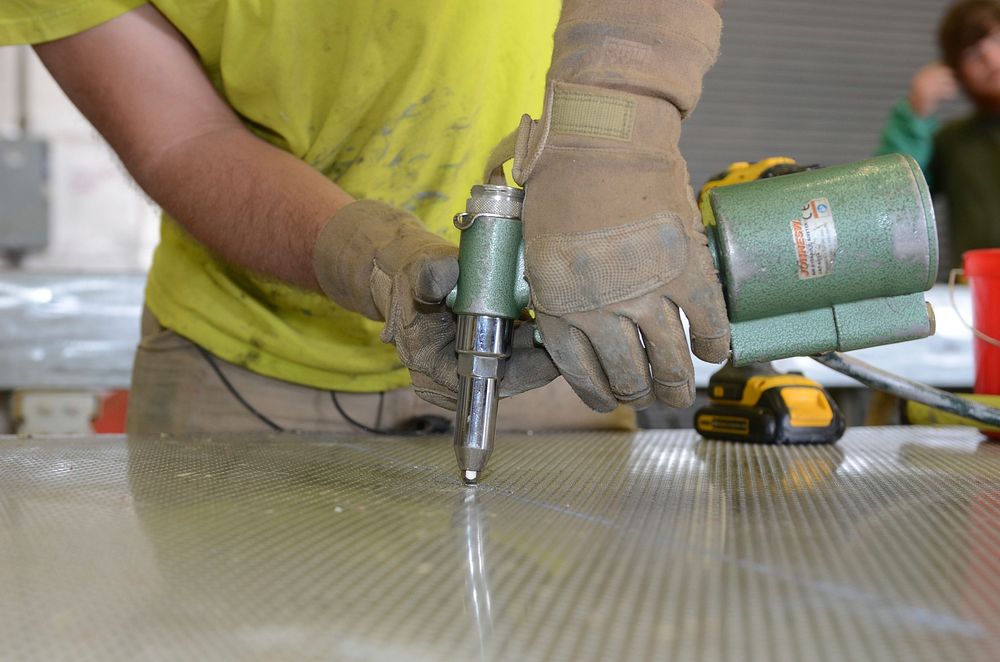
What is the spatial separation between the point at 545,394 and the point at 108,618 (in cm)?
106

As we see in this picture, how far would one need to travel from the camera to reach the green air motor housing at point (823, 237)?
2.77 feet

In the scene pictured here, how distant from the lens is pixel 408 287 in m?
0.90

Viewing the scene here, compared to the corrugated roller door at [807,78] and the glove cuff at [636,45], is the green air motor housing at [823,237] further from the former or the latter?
the corrugated roller door at [807,78]

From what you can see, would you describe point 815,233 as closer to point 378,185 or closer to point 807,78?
point 378,185

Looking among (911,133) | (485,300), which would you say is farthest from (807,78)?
(485,300)

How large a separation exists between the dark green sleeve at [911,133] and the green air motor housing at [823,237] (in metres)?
2.19

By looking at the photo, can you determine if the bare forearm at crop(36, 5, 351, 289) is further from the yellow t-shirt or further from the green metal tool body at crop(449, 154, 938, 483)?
the green metal tool body at crop(449, 154, 938, 483)

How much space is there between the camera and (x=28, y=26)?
122 cm

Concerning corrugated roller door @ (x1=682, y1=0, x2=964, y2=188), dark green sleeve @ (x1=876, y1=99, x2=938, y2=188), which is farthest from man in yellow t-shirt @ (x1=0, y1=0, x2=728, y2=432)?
corrugated roller door @ (x1=682, y1=0, x2=964, y2=188)

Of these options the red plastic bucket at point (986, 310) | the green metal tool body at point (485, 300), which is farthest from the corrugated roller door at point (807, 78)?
the green metal tool body at point (485, 300)

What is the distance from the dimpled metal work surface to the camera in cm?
48

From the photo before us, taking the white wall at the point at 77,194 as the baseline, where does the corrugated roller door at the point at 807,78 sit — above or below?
above

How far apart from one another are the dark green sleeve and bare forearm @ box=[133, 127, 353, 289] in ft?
7.30

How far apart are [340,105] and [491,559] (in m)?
0.83
